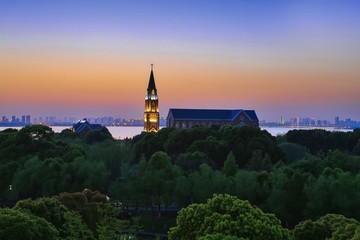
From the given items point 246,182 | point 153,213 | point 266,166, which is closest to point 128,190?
point 153,213

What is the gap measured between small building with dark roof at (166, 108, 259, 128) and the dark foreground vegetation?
5981 cm

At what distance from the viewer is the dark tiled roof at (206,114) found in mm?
129850

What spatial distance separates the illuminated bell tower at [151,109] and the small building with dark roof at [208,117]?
18.4 ft

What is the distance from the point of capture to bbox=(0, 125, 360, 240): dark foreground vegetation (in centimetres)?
2198

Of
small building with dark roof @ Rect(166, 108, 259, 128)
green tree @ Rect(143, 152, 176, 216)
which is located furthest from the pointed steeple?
green tree @ Rect(143, 152, 176, 216)

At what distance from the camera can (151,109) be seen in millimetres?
124500

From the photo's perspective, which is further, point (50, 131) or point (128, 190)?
point (50, 131)

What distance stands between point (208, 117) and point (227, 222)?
110163 mm

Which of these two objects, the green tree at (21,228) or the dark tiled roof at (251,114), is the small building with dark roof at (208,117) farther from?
the green tree at (21,228)

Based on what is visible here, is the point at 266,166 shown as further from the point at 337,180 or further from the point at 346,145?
the point at 346,145

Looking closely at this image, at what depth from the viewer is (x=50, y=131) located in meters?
58.8

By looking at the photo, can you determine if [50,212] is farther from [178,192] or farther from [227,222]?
[178,192]

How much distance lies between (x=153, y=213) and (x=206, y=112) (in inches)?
3489

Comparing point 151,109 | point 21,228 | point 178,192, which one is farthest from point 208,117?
point 21,228
